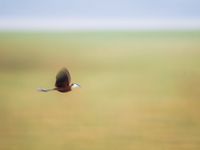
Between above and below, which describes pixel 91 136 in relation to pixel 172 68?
below

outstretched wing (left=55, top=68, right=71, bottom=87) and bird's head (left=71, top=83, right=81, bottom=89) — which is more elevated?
outstretched wing (left=55, top=68, right=71, bottom=87)

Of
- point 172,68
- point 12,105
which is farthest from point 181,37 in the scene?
point 12,105

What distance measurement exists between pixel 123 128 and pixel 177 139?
231 mm

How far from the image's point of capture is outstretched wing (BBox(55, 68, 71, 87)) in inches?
53.1

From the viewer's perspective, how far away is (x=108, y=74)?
1386 mm

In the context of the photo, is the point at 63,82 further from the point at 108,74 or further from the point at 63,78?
the point at 108,74

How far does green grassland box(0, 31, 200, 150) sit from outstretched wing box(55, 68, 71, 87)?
0.09 feet

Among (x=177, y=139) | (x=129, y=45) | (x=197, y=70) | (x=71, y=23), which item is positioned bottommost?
(x=177, y=139)

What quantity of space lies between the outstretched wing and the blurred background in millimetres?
27

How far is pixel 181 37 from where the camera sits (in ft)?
4.47

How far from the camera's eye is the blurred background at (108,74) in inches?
53.7

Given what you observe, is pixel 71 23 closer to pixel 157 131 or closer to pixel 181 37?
pixel 181 37

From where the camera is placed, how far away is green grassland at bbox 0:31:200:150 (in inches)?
53.8

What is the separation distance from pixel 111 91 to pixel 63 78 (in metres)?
0.21
